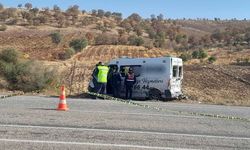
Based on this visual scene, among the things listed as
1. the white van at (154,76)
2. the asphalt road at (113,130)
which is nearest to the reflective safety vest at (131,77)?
the white van at (154,76)

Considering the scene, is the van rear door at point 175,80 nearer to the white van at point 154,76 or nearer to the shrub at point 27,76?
the white van at point 154,76

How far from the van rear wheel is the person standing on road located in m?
2.06

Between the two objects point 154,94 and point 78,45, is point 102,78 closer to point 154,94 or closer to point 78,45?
point 154,94

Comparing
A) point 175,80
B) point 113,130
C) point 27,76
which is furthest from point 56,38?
point 113,130

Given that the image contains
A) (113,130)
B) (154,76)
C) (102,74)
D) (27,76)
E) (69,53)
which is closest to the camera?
(113,130)

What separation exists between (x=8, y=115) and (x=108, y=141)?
4599 millimetres

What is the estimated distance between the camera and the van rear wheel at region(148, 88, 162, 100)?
23219 mm

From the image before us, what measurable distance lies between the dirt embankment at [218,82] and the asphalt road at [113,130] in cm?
1547

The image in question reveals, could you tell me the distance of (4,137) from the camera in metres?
9.83

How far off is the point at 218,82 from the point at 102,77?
45.5ft

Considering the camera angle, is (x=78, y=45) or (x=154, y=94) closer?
(x=154, y=94)

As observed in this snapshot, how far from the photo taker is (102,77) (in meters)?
23.0

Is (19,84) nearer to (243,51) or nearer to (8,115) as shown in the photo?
(8,115)

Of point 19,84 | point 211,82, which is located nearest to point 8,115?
point 19,84
